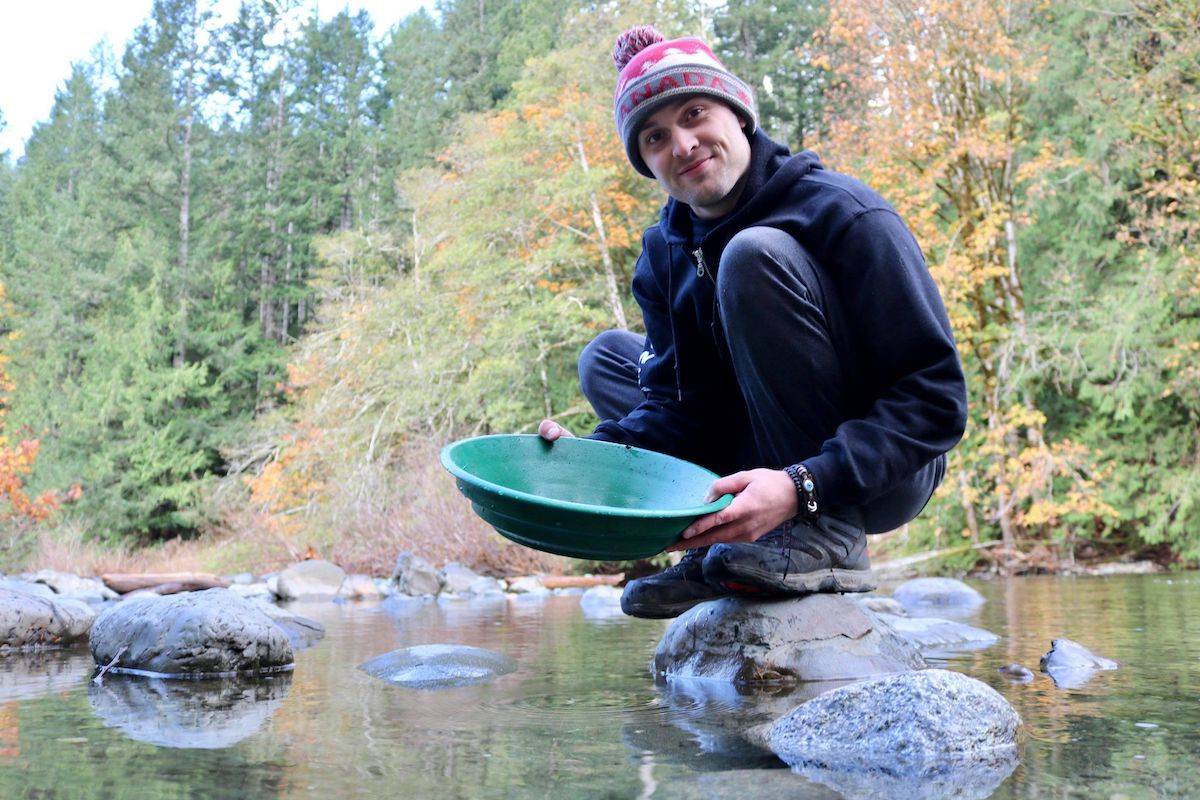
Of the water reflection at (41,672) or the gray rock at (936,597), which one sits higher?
the water reflection at (41,672)

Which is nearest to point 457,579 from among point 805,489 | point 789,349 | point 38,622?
point 38,622

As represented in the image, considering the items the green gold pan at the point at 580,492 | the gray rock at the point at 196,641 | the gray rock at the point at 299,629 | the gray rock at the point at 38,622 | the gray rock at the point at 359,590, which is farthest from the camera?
the gray rock at the point at 359,590

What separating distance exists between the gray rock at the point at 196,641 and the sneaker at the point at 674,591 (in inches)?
39.3

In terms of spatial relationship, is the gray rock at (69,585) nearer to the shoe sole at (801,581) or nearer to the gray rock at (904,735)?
the shoe sole at (801,581)

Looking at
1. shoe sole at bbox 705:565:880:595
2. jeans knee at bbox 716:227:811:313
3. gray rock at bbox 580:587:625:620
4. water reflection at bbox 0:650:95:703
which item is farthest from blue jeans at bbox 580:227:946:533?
gray rock at bbox 580:587:625:620

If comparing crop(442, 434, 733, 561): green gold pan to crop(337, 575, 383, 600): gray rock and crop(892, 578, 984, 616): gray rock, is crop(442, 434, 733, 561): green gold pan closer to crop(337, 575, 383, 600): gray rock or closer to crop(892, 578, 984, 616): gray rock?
crop(892, 578, 984, 616): gray rock

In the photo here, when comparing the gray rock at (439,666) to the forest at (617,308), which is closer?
the gray rock at (439,666)

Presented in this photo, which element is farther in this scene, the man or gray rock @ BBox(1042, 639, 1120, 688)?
gray rock @ BBox(1042, 639, 1120, 688)

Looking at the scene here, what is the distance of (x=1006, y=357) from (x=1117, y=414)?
1027mm

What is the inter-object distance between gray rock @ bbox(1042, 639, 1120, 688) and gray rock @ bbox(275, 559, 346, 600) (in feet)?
22.6

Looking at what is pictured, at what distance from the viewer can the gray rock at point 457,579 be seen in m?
8.49

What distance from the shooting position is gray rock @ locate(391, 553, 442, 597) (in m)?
8.38

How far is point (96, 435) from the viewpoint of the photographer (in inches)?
883

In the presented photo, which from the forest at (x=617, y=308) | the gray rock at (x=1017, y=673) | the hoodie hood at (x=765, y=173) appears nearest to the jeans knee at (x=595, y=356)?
the hoodie hood at (x=765, y=173)
